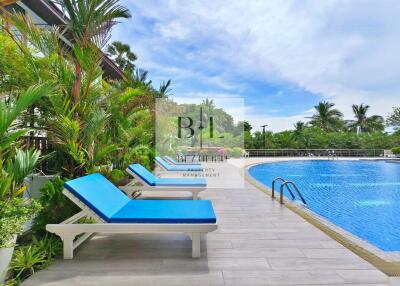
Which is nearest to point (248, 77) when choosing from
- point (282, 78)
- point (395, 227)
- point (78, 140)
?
point (282, 78)

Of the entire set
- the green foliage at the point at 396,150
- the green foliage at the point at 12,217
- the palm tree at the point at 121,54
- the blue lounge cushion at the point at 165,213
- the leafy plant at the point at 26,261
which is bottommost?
the leafy plant at the point at 26,261

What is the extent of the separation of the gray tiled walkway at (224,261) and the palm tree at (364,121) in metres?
41.9

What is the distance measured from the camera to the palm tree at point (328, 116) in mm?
38562

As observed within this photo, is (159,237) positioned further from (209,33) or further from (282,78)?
(282,78)

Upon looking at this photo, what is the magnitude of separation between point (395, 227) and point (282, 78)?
72.7 feet

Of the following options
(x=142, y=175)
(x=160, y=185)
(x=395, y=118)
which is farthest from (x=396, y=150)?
(x=142, y=175)

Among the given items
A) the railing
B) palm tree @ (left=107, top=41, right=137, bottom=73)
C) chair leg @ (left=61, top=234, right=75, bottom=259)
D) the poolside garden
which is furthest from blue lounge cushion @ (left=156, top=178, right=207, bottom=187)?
palm tree @ (left=107, top=41, right=137, bottom=73)

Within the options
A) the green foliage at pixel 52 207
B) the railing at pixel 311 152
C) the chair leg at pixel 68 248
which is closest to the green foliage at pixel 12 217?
the chair leg at pixel 68 248

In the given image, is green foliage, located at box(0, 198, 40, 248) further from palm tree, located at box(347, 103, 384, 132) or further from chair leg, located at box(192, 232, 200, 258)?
palm tree, located at box(347, 103, 384, 132)

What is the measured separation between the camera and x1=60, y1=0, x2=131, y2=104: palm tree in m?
4.73

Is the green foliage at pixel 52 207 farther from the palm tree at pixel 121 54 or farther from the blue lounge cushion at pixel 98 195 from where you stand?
the palm tree at pixel 121 54

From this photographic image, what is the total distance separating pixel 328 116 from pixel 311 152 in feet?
43.4

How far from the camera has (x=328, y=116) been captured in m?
38.7

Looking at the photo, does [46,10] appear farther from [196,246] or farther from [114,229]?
[196,246]
